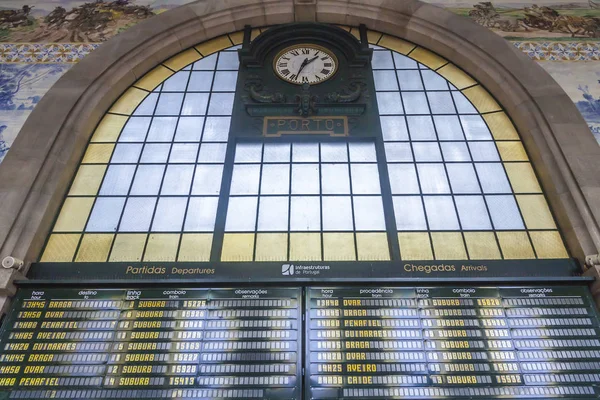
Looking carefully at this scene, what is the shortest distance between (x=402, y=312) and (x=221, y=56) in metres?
6.67

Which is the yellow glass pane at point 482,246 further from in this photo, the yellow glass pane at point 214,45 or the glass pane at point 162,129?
the yellow glass pane at point 214,45

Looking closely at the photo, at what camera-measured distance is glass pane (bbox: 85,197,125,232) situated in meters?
7.91

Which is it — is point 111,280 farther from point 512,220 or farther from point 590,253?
point 590,253

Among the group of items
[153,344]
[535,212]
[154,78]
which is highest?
[154,78]

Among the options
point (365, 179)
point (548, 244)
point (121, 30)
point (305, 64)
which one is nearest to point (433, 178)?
point (365, 179)

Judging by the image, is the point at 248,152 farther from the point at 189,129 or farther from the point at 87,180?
the point at 87,180

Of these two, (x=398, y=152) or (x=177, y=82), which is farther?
(x=177, y=82)

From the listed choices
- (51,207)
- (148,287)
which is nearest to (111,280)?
(148,287)

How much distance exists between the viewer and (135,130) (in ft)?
30.4

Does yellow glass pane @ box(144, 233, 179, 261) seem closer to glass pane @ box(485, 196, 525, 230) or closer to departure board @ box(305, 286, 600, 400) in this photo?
departure board @ box(305, 286, 600, 400)

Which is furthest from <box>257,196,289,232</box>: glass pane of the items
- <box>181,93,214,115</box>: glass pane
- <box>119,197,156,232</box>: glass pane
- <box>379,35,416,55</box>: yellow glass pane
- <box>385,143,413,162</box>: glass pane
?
<box>379,35,416,55</box>: yellow glass pane

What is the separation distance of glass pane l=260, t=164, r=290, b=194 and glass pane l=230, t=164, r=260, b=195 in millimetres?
118

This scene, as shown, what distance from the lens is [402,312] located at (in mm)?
6586

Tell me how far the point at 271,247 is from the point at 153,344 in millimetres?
2194
